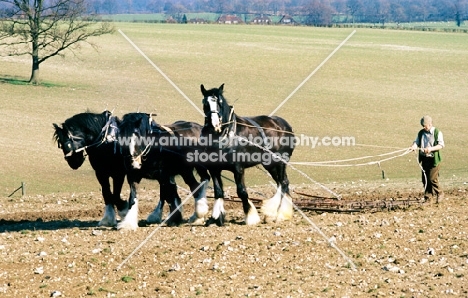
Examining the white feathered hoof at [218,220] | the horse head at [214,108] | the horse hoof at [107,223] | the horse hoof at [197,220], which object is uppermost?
the horse head at [214,108]

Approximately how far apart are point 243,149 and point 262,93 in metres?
35.2

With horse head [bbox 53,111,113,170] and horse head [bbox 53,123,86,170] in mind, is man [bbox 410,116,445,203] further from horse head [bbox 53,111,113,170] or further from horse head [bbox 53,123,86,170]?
horse head [bbox 53,123,86,170]

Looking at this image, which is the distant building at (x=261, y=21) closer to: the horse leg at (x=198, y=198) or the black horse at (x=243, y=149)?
the black horse at (x=243, y=149)

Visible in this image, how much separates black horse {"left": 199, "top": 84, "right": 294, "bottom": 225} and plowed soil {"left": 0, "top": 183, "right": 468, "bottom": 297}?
41 centimetres

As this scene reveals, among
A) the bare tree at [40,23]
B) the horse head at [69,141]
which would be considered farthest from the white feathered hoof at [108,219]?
the bare tree at [40,23]

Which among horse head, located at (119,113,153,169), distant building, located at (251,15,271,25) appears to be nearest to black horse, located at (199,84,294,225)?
horse head, located at (119,113,153,169)

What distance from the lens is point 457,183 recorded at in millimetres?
20734

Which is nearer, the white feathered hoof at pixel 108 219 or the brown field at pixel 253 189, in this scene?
the brown field at pixel 253 189

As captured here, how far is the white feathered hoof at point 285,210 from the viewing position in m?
15.4

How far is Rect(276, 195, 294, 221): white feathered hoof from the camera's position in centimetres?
1536

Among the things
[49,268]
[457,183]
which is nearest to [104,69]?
[457,183]

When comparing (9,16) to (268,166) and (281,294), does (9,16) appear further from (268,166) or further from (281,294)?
(281,294)

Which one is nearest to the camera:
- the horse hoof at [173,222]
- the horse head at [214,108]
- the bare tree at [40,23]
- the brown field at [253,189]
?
the brown field at [253,189]

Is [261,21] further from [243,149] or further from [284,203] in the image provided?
[243,149]
